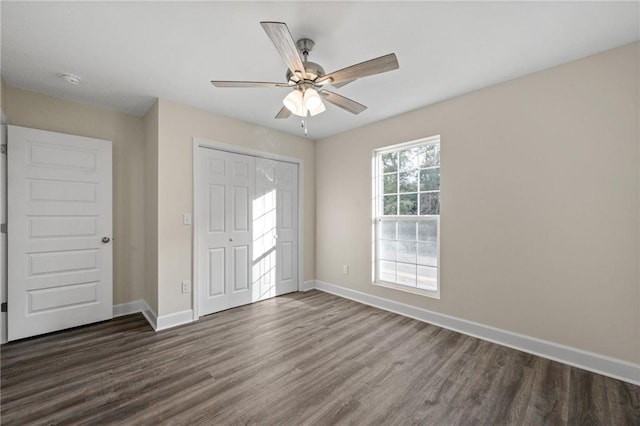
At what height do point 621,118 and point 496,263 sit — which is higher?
point 621,118

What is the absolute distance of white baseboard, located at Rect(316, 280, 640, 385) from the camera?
6.52 ft

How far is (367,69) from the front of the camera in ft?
5.50

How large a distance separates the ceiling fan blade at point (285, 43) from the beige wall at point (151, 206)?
203 centimetres

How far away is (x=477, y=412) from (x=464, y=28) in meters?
2.52

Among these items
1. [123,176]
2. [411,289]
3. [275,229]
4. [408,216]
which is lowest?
[411,289]

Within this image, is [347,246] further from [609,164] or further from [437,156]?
[609,164]

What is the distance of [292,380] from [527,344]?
83.2 inches

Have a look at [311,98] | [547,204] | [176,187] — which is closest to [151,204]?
[176,187]

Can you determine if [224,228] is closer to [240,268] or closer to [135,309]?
[240,268]

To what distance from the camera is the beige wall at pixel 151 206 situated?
2949 millimetres

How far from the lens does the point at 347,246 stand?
13.1 feet

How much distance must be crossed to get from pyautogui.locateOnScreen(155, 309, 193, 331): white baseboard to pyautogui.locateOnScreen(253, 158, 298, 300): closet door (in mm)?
917

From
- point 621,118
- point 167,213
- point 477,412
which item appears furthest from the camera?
point 167,213

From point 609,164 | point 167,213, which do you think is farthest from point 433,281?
point 167,213
